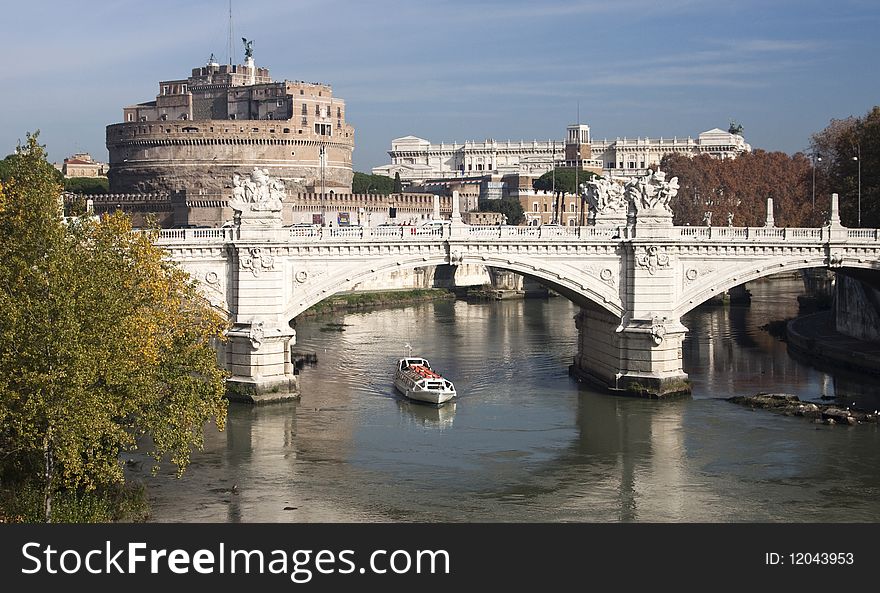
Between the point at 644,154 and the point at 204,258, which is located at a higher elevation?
the point at 644,154

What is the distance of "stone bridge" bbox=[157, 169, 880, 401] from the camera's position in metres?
32.3

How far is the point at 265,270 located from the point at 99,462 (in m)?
13.4

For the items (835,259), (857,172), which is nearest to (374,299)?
(857,172)

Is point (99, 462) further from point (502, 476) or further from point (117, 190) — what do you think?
point (117, 190)

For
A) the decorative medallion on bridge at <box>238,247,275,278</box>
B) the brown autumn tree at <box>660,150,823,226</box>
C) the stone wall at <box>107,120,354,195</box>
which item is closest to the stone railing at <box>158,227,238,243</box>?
the decorative medallion on bridge at <box>238,247,275,278</box>

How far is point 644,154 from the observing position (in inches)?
5650

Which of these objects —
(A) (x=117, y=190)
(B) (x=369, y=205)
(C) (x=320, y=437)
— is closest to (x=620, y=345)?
(C) (x=320, y=437)

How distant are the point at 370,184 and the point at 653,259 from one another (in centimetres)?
7182

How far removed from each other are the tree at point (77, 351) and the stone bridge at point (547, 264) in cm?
1137

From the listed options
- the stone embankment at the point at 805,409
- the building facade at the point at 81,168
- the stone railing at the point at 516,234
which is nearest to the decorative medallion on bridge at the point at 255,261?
the stone railing at the point at 516,234

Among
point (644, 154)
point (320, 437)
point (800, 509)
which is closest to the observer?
point (800, 509)

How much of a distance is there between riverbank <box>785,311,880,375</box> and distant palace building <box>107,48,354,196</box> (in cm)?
4515

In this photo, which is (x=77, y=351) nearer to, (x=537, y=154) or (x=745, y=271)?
(x=745, y=271)

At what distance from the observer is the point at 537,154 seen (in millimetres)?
154750
